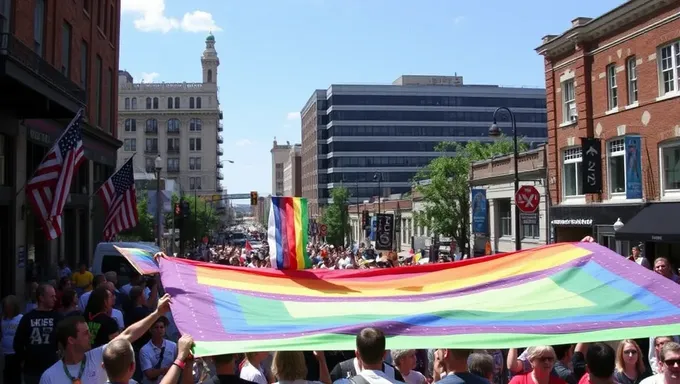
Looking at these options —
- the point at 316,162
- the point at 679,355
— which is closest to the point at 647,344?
the point at 679,355

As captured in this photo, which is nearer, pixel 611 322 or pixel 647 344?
pixel 611 322

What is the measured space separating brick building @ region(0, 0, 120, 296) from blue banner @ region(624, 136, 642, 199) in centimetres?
1864

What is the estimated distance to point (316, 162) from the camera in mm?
113438

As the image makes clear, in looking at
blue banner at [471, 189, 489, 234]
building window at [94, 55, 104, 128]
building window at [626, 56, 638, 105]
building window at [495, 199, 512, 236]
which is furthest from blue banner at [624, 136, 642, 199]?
building window at [94, 55, 104, 128]

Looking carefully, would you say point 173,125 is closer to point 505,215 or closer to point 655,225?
point 505,215

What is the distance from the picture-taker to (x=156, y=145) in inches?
4387

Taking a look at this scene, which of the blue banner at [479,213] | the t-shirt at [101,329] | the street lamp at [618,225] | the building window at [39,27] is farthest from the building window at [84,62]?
the street lamp at [618,225]

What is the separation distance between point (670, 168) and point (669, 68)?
3504mm

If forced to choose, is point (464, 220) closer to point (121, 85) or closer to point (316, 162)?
point (316, 162)

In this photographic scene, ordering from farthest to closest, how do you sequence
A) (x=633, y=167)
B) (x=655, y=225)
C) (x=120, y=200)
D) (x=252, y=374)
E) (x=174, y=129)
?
(x=174, y=129) → (x=633, y=167) → (x=655, y=225) → (x=120, y=200) → (x=252, y=374)

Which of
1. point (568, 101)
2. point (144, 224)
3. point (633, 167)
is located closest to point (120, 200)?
point (633, 167)

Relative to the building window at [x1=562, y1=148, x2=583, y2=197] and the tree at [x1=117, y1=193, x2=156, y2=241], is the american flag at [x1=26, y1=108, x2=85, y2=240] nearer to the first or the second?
the building window at [x1=562, y1=148, x2=583, y2=197]

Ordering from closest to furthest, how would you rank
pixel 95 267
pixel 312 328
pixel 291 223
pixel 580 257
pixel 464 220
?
pixel 312 328 < pixel 580 257 < pixel 291 223 < pixel 95 267 < pixel 464 220

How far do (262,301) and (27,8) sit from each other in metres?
15.4
